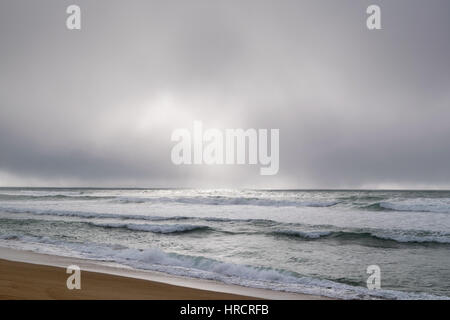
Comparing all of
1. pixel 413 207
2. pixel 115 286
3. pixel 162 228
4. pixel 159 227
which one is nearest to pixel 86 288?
pixel 115 286

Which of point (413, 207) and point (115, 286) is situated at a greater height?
point (115, 286)

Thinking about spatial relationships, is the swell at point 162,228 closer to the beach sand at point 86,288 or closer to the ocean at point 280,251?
the ocean at point 280,251

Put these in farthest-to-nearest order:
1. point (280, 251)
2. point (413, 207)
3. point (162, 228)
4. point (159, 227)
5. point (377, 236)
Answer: point (413, 207) < point (159, 227) < point (162, 228) < point (377, 236) < point (280, 251)

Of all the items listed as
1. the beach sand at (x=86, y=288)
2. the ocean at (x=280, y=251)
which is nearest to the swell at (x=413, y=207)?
the ocean at (x=280, y=251)

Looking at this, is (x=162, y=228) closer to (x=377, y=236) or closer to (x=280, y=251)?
(x=280, y=251)

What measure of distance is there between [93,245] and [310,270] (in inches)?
364

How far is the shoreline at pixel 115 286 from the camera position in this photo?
6.09 meters

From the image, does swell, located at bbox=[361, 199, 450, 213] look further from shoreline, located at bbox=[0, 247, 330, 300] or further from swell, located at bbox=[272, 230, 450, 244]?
shoreline, located at bbox=[0, 247, 330, 300]

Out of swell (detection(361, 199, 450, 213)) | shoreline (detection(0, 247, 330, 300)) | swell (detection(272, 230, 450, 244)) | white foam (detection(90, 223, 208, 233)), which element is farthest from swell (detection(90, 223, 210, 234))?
swell (detection(361, 199, 450, 213))

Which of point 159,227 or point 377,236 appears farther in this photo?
point 159,227

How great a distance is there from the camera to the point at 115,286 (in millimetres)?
7180

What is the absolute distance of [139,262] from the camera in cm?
1137
